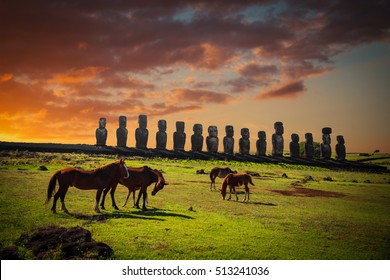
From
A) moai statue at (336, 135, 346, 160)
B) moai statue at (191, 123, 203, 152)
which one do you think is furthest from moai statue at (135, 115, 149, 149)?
moai statue at (336, 135, 346, 160)

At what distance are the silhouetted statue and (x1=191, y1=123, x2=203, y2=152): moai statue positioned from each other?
58.7 inches

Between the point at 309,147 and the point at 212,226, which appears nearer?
the point at 212,226

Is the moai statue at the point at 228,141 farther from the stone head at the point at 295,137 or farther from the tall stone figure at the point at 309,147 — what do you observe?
the tall stone figure at the point at 309,147

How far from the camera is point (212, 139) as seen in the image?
205 feet

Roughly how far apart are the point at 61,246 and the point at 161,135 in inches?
2163

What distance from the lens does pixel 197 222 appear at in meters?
11.0

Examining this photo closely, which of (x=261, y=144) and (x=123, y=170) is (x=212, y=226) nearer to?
(x=123, y=170)

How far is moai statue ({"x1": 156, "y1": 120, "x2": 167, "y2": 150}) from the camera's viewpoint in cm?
6206

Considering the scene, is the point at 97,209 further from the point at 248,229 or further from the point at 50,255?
the point at 248,229

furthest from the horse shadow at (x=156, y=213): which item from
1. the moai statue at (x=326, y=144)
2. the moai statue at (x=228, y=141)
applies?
the moai statue at (x=326, y=144)

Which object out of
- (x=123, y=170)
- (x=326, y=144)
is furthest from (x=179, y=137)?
(x=123, y=170)

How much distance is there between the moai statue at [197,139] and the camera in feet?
206

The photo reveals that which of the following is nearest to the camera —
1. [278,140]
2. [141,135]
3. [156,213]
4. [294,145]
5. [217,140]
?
[156,213]
